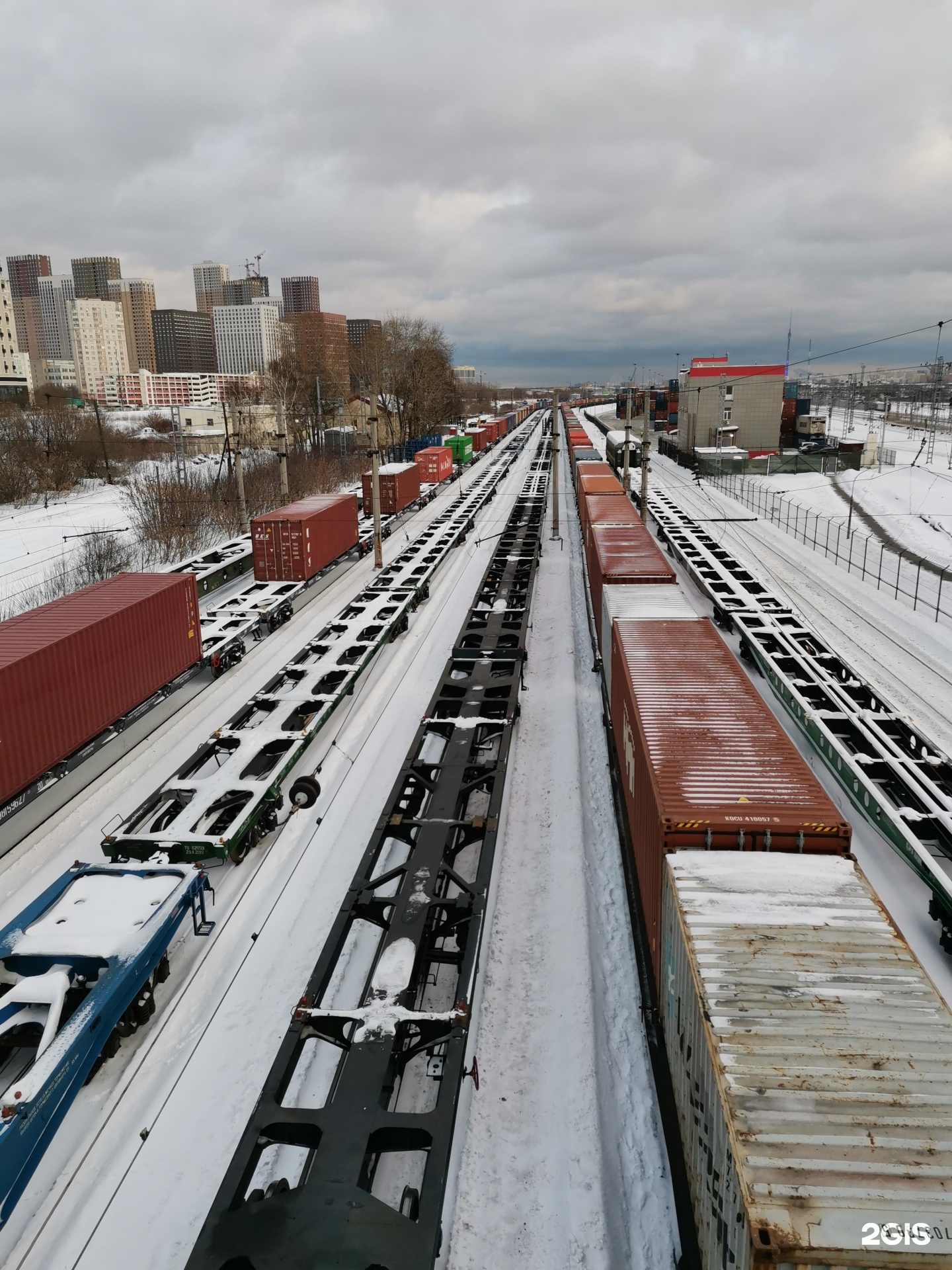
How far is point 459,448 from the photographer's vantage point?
7306 centimetres

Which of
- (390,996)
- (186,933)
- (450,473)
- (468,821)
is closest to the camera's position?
(390,996)

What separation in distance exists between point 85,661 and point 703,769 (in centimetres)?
1227

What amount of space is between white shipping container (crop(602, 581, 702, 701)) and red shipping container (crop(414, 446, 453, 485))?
39064 millimetres

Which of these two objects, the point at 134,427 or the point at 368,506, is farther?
the point at 134,427

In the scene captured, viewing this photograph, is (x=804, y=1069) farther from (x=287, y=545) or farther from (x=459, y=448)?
(x=459, y=448)

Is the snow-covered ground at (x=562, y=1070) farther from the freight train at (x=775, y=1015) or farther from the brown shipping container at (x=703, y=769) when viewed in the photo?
the brown shipping container at (x=703, y=769)

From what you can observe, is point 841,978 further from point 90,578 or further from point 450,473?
point 450,473

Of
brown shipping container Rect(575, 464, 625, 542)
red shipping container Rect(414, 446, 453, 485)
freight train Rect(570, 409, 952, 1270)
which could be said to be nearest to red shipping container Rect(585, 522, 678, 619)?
brown shipping container Rect(575, 464, 625, 542)

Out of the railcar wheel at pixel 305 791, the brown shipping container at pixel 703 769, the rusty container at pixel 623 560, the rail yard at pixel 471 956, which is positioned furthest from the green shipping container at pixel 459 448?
the brown shipping container at pixel 703 769

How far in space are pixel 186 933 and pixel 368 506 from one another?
3739cm

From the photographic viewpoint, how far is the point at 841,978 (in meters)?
6.46

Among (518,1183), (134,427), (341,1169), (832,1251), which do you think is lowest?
(518,1183)

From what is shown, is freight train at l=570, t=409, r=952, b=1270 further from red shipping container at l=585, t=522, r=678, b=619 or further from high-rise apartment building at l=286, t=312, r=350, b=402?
high-rise apartment building at l=286, t=312, r=350, b=402

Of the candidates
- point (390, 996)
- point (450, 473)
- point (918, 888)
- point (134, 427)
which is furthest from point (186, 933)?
point (134, 427)
